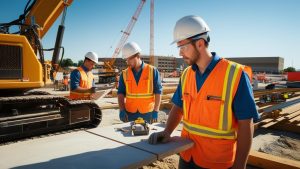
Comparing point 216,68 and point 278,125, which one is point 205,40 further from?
point 278,125

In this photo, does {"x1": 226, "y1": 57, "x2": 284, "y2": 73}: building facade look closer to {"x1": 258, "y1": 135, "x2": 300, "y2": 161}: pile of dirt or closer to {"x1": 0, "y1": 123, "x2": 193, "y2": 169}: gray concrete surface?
{"x1": 258, "y1": 135, "x2": 300, "y2": 161}: pile of dirt

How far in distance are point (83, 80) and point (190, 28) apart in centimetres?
378

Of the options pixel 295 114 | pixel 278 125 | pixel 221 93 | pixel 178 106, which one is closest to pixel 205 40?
pixel 221 93

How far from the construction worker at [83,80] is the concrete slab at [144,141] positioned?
8.66ft

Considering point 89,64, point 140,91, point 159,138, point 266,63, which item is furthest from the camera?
point 266,63

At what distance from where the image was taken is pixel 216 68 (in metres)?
2.38

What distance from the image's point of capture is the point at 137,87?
15.6ft

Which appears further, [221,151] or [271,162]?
[271,162]

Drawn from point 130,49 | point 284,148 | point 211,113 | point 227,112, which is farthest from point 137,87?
point 284,148

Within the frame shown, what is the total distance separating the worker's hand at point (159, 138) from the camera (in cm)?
250

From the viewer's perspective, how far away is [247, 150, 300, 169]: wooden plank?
375 centimetres

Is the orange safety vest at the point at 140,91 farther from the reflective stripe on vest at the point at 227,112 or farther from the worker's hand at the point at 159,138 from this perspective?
the reflective stripe on vest at the point at 227,112

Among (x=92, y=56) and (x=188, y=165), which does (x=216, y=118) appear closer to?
(x=188, y=165)

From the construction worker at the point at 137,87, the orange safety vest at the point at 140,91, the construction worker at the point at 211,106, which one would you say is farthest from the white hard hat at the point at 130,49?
the construction worker at the point at 211,106
